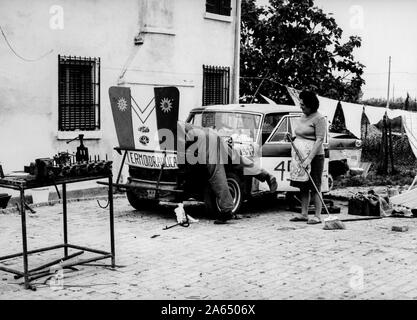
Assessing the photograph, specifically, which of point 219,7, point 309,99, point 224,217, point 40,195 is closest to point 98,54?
point 40,195

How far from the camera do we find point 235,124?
11.3m

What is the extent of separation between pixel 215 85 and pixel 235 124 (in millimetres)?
5938

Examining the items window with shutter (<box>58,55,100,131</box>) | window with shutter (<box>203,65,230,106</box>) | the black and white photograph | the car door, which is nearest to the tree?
the black and white photograph

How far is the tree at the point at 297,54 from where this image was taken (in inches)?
750

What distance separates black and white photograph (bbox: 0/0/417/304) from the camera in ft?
22.8

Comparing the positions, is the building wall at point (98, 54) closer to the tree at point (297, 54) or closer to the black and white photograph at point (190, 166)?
the black and white photograph at point (190, 166)

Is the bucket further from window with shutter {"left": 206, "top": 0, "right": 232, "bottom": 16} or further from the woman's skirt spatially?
window with shutter {"left": 206, "top": 0, "right": 232, "bottom": 16}

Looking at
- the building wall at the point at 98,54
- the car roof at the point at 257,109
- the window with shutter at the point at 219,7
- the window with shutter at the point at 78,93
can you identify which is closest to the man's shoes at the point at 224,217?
the car roof at the point at 257,109

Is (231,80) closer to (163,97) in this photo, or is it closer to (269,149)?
(269,149)

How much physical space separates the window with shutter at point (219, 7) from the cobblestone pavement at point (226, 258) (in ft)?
23.3

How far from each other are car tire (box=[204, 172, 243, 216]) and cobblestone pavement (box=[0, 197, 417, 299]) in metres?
0.22

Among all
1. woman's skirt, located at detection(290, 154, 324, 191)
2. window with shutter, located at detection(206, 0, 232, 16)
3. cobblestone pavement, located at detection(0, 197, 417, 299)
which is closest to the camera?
cobblestone pavement, located at detection(0, 197, 417, 299)
